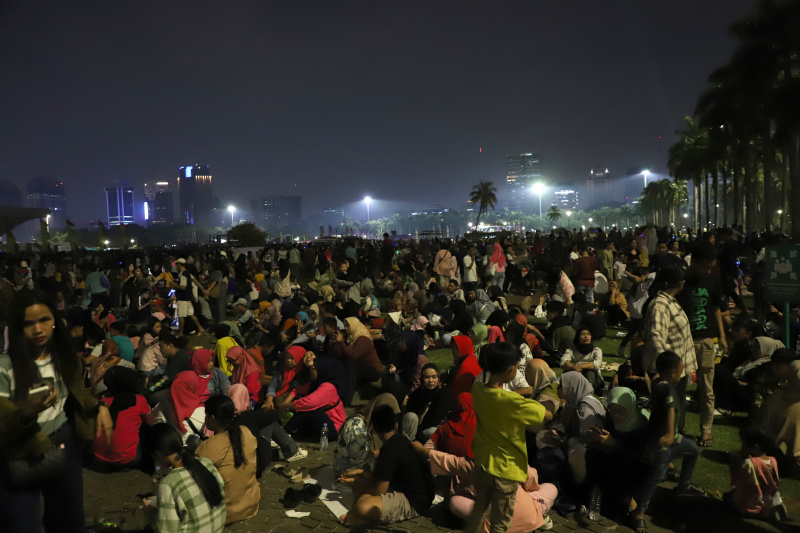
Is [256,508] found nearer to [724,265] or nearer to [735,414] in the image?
[735,414]

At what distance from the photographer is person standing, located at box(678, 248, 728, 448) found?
5832mm

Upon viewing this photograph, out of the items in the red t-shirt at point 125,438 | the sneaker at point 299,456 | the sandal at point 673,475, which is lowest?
the sneaker at point 299,456

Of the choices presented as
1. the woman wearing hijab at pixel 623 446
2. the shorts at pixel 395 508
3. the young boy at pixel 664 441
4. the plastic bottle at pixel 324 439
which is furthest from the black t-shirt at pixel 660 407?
the plastic bottle at pixel 324 439

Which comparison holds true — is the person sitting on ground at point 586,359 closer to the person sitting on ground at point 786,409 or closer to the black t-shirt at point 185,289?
the person sitting on ground at point 786,409

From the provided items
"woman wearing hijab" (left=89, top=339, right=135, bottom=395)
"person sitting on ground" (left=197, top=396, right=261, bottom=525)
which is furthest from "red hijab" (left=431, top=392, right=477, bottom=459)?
"woman wearing hijab" (left=89, top=339, right=135, bottom=395)

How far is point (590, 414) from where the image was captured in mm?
5184

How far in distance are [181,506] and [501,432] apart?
2147 millimetres

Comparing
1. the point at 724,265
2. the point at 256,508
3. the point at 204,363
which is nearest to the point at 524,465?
the point at 256,508

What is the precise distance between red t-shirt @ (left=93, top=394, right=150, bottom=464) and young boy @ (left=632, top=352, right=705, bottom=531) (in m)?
4.81

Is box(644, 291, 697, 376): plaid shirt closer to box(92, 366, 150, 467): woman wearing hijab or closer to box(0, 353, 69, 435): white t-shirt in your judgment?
box(0, 353, 69, 435): white t-shirt

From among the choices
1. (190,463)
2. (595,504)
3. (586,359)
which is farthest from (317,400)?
(586,359)

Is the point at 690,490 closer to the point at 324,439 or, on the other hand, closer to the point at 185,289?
the point at 324,439

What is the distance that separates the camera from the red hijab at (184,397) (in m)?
6.19

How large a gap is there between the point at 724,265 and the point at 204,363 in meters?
10.0
